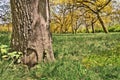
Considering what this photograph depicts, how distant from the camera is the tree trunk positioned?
5633 mm

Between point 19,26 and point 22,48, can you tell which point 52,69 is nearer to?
point 22,48

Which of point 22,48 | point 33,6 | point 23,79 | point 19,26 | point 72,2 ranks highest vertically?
point 72,2

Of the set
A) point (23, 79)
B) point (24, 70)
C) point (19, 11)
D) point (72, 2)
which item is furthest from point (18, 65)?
point (72, 2)

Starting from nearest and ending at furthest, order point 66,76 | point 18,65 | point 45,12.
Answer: point 66,76 < point 18,65 < point 45,12

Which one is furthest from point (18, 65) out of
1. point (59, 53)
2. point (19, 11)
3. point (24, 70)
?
point (59, 53)

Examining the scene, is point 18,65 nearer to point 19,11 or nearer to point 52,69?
point 52,69

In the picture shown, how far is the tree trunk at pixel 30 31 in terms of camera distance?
18.5ft

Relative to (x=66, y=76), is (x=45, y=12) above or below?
above

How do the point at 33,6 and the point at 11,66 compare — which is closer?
the point at 11,66

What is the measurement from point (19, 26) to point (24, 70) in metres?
0.97

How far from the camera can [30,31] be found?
5.66 meters

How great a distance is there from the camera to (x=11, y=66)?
5.20 meters

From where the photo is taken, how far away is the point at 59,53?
732cm

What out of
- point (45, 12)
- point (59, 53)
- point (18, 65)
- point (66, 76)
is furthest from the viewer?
point (59, 53)
